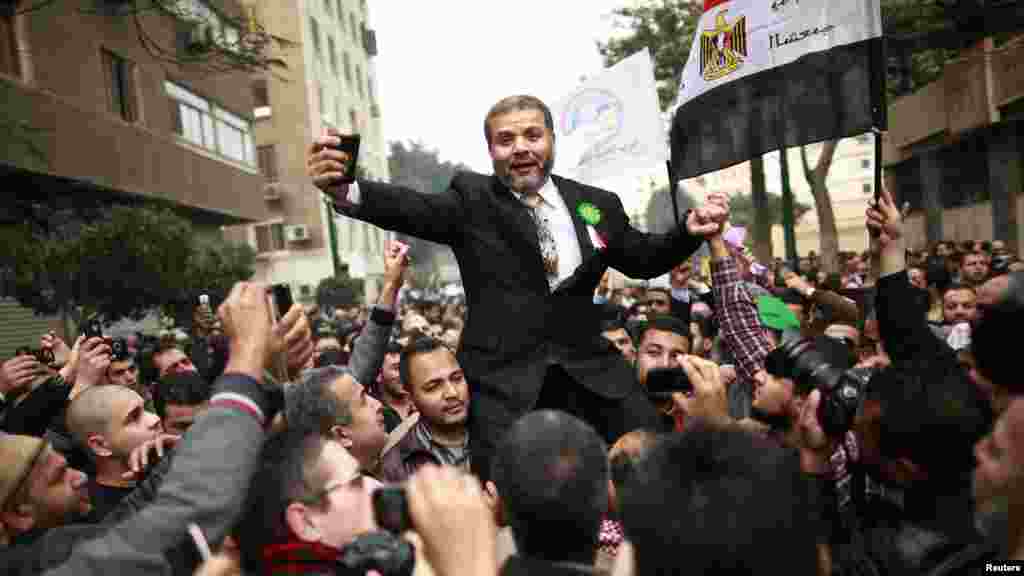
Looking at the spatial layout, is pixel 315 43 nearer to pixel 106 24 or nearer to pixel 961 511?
pixel 106 24

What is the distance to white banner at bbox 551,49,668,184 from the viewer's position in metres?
8.00

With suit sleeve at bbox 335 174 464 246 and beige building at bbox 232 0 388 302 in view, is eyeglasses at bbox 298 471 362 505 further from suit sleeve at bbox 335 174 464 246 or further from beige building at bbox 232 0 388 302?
beige building at bbox 232 0 388 302

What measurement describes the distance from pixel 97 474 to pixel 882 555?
3.19 m

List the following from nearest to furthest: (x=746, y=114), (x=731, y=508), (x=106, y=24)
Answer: (x=731, y=508)
(x=746, y=114)
(x=106, y=24)

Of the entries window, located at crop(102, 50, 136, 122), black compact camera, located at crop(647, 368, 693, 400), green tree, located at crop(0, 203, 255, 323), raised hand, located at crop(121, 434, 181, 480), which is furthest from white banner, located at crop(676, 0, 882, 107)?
window, located at crop(102, 50, 136, 122)

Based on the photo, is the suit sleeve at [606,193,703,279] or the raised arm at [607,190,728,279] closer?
the raised arm at [607,190,728,279]

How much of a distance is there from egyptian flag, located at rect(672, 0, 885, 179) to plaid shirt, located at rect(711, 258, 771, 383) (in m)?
0.86

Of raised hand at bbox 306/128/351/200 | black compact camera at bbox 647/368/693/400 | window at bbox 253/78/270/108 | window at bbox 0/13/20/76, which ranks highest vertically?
window at bbox 253/78/270/108

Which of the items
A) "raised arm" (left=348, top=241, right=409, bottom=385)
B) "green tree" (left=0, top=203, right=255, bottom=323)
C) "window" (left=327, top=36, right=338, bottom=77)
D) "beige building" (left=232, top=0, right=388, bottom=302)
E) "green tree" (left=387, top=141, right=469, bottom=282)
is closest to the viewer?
"raised arm" (left=348, top=241, right=409, bottom=385)

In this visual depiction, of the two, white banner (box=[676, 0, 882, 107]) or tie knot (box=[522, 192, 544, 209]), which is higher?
white banner (box=[676, 0, 882, 107])

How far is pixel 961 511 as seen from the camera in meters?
1.98

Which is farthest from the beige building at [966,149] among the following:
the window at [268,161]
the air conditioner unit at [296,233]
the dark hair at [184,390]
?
the window at [268,161]

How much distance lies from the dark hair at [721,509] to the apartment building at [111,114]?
7.85m

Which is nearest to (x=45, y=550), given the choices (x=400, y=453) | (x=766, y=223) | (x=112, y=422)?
(x=112, y=422)
